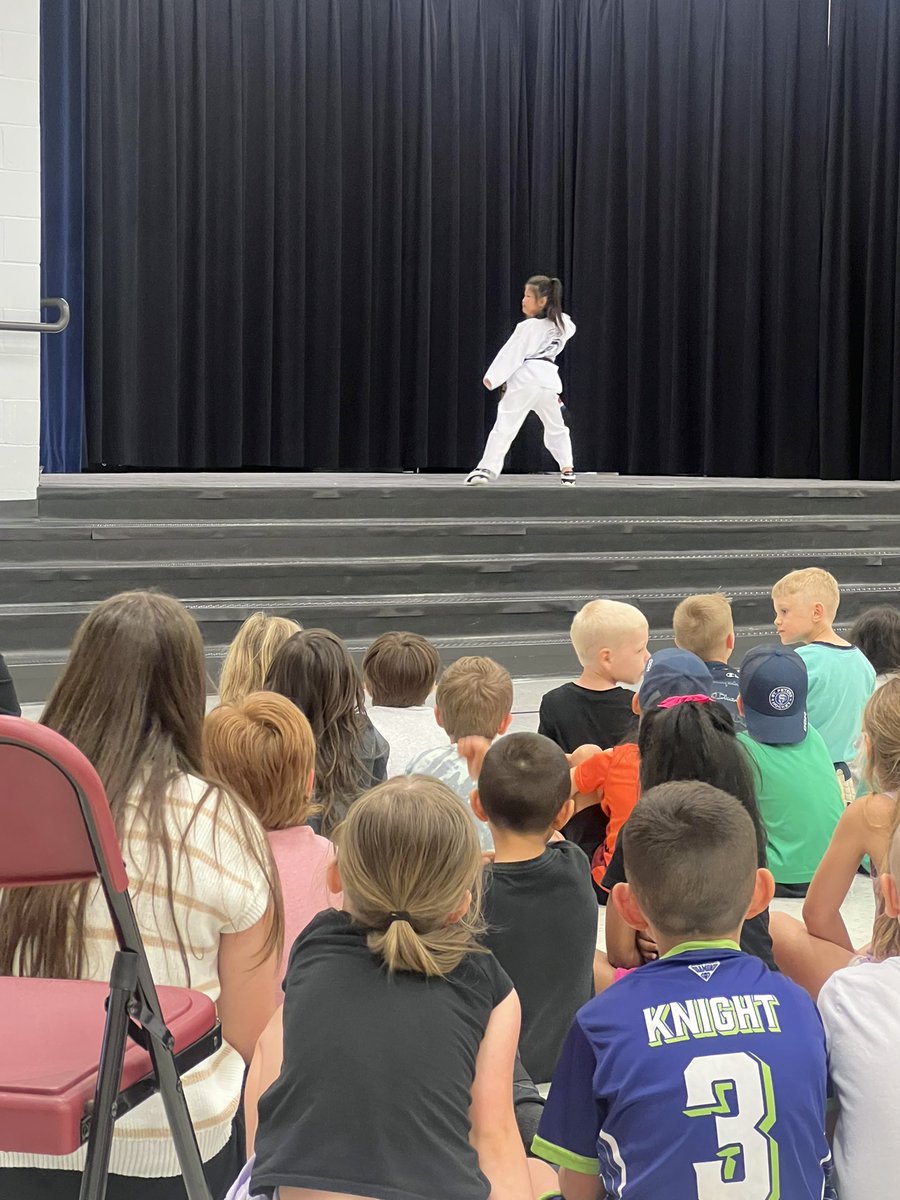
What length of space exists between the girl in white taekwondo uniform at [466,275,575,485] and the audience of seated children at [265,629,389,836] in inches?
190

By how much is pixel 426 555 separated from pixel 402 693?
10.5 ft

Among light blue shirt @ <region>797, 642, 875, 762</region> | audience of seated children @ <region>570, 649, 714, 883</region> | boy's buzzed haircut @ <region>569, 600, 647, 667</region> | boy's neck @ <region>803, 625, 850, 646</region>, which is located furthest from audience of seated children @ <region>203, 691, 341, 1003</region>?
boy's neck @ <region>803, 625, 850, 646</region>

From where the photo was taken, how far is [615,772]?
263 centimetres

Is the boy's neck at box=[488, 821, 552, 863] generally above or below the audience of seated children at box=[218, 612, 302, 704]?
below

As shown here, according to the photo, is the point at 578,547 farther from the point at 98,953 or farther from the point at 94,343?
the point at 98,953

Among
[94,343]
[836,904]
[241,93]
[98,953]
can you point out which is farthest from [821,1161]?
[241,93]

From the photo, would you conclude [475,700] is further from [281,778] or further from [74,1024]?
[74,1024]

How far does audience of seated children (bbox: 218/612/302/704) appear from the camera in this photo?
276 cm

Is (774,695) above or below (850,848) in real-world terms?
above

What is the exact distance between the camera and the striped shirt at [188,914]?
1.39 meters

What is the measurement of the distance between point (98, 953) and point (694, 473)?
8579 mm

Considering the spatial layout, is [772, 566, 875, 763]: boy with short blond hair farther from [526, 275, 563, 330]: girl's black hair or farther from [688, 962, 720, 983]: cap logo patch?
[526, 275, 563, 330]: girl's black hair

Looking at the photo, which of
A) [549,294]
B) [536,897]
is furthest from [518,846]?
[549,294]

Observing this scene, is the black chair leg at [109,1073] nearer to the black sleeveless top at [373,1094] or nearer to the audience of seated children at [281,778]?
the black sleeveless top at [373,1094]
